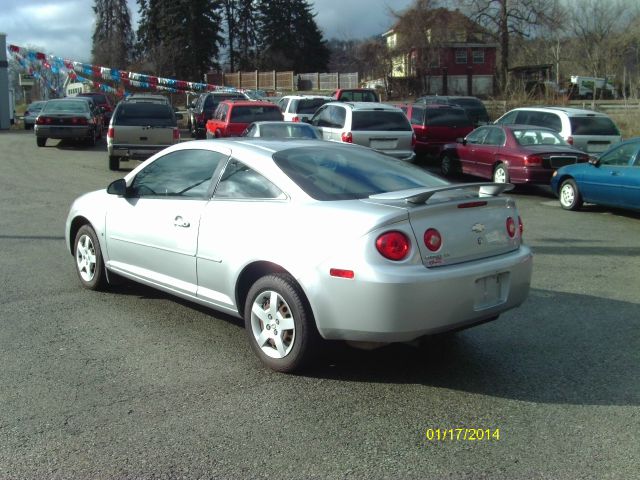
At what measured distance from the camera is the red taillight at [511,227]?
5.00m

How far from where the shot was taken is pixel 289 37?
244 ft

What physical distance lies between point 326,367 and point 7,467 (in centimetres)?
216

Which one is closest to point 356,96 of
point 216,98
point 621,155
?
point 216,98

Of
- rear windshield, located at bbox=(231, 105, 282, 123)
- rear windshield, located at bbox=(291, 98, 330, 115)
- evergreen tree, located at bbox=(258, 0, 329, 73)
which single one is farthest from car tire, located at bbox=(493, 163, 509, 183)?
evergreen tree, located at bbox=(258, 0, 329, 73)

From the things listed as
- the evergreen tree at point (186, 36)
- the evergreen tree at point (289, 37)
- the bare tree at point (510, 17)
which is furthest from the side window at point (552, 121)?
the evergreen tree at point (289, 37)

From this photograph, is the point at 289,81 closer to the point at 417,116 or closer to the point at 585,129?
the point at 417,116

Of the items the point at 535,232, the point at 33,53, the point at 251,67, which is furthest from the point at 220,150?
the point at 251,67

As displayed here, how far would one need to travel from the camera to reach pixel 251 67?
76.8m

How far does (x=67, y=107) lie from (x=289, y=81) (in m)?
38.9

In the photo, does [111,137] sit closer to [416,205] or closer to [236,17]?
[416,205]

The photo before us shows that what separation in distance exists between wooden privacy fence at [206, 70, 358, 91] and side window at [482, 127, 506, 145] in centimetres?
4244

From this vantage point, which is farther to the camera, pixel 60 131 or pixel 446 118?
pixel 60 131

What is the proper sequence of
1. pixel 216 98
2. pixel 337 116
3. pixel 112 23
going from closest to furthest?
pixel 337 116 → pixel 216 98 → pixel 112 23

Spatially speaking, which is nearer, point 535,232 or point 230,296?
point 230,296
